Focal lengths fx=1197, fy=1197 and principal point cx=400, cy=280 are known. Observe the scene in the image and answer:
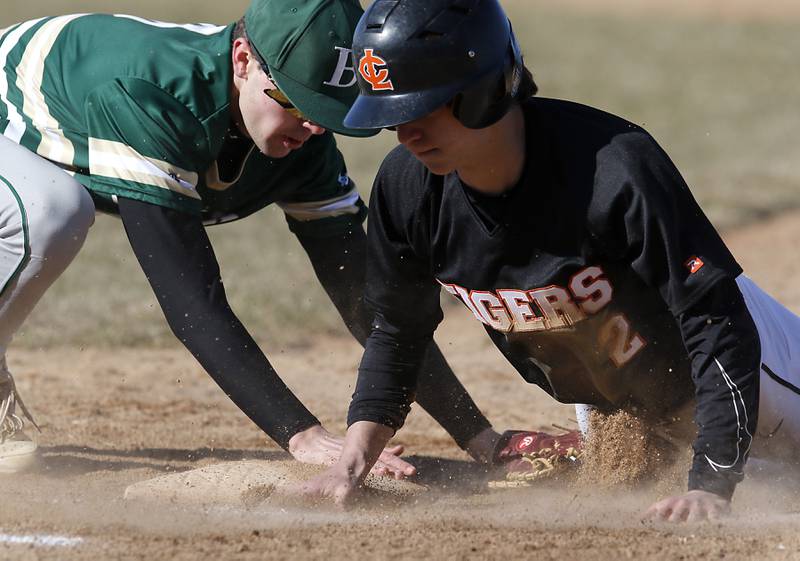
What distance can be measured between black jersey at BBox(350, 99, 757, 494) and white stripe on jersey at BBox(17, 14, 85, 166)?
1.20 metres

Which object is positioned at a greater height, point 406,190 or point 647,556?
point 406,190

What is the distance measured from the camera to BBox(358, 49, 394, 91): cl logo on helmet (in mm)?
3043

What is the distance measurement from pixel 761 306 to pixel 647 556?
118 centimetres

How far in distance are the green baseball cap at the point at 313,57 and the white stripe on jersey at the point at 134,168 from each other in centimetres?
42

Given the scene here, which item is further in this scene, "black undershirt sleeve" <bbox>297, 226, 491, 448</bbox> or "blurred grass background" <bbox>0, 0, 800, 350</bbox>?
"blurred grass background" <bbox>0, 0, 800, 350</bbox>

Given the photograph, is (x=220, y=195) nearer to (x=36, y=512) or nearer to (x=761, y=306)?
(x=36, y=512)

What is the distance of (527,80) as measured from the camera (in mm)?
3203

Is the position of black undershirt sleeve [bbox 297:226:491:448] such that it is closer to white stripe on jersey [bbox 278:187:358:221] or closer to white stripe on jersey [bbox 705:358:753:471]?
white stripe on jersey [bbox 278:187:358:221]

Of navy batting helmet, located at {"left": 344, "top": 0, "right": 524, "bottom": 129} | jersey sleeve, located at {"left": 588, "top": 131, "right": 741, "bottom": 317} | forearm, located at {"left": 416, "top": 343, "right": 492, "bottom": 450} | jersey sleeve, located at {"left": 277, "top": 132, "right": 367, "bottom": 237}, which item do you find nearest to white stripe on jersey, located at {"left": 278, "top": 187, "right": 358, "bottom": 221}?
jersey sleeve, located at {"left": 277, "top": 132, "right": 367, "bottom": 237}

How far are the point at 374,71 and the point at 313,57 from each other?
1.81 feet

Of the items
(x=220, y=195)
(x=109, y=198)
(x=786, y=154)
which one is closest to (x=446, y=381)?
(x=220, y=195)

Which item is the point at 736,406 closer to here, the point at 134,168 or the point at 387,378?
the point at 387,378

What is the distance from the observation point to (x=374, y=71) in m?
3.06

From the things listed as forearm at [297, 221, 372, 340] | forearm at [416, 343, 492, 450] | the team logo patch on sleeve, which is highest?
the team logo patch on sleeve
